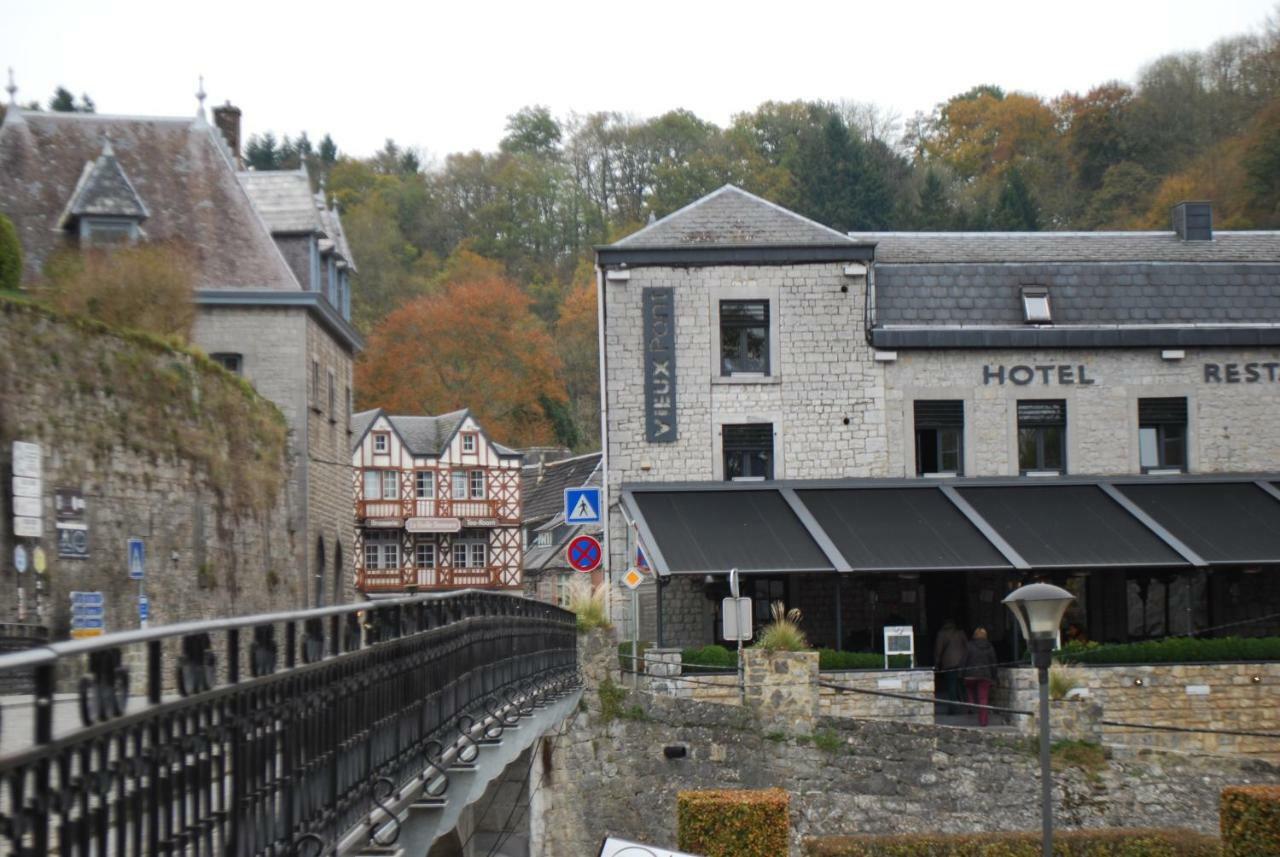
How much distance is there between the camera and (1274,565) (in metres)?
26.8

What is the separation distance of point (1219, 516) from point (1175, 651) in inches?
157

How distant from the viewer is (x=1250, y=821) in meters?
19.0

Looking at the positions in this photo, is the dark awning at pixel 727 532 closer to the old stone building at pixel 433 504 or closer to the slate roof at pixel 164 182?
the slate roof at pixel 164 182

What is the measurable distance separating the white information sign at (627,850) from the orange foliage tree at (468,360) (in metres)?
43.5

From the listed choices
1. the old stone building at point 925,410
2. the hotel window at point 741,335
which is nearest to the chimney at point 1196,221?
the old stone building at point 925,410

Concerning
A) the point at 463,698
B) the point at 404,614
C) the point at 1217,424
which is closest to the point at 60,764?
the point at 404,614

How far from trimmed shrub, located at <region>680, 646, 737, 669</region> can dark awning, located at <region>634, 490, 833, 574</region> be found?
146 centimetres

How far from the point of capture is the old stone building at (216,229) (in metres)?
29.8

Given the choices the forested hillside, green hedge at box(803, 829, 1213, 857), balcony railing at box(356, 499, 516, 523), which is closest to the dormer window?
green hedge at box(803, 829, 1213, 857)

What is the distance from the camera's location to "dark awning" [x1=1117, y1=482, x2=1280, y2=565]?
86.4 ft

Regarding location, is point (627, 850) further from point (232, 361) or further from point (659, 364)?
point (232, 361)

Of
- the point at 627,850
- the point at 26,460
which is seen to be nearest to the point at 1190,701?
the point at 627,850

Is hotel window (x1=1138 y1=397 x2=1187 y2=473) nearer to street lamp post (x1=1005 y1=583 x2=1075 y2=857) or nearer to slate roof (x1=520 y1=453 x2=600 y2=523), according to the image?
street lamp post (x1=1005 y1=583 x2=1075 y2=857)

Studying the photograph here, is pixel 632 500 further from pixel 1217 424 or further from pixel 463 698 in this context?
pixel 463 698
